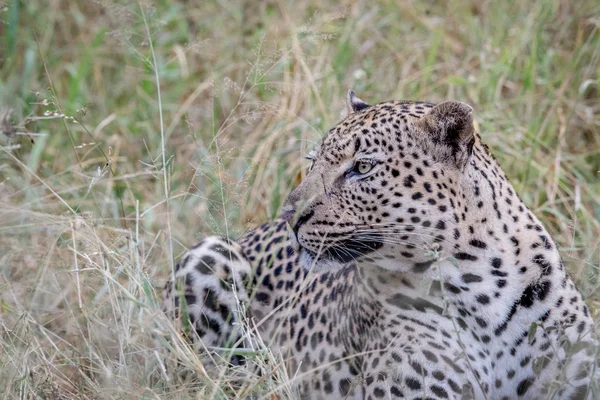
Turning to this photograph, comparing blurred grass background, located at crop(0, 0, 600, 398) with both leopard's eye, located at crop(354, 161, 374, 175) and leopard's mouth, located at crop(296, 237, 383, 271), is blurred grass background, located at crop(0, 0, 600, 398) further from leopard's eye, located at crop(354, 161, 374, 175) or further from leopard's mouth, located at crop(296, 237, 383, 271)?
leopard's eye, located at crop(354, 161, 374, 175)

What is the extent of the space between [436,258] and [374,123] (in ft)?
2.23

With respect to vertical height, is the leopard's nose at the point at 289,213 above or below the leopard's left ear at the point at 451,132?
below

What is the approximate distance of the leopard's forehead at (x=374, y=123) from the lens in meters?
4.40

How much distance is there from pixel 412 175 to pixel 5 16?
4984 mm

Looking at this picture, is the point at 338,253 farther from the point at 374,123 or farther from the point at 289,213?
the point at 374,123

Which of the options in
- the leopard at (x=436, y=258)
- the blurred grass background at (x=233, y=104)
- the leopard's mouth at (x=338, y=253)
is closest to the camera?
the leopard at (x=436, y=258)

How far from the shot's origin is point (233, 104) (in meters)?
7.99

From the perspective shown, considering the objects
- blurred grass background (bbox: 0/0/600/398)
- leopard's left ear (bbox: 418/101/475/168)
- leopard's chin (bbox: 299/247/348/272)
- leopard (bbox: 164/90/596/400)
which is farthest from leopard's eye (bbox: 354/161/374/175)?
blurred grass background (bbox: 0/0/600/398)

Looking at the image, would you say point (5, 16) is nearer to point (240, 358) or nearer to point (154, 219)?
point (154, 219)

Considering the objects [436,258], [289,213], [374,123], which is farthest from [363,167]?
[436,258]

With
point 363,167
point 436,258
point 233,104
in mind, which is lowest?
point 233,104

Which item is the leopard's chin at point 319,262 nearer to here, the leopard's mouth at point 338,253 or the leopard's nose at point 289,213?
the leopard's mouth at point 338,253

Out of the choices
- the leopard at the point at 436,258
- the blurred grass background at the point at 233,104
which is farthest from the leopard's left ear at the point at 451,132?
the blurred grass background at the point at 233,104

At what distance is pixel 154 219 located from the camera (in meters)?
7.00
